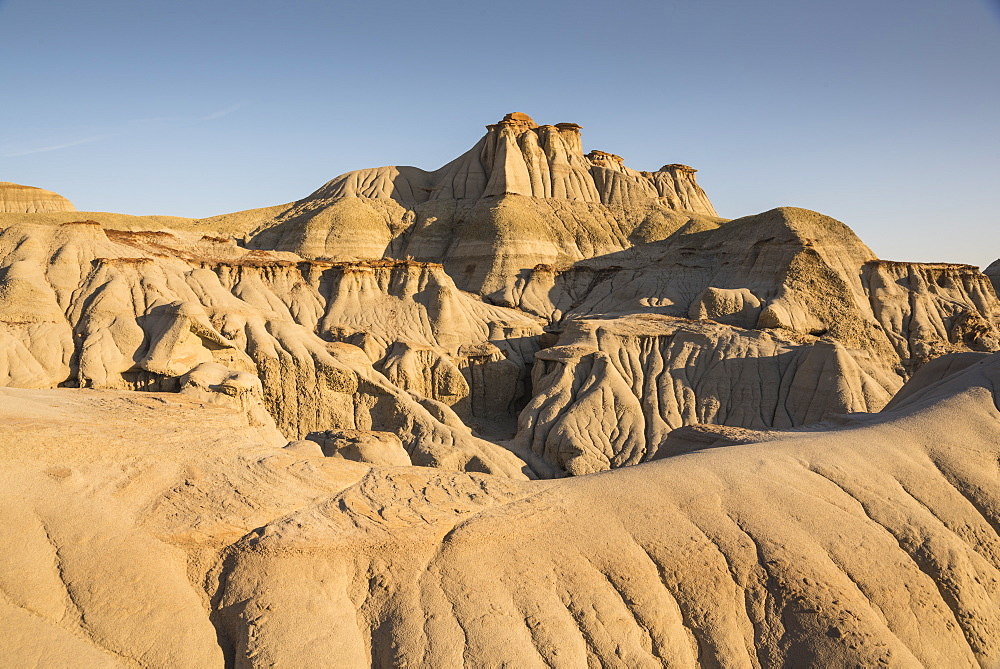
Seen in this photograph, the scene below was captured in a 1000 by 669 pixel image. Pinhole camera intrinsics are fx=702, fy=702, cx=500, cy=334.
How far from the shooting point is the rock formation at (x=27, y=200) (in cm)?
6197

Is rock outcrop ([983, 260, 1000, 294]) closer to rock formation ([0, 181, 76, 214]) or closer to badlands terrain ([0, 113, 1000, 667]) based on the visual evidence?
badlands terrain ([0, 113, 1000, 667])

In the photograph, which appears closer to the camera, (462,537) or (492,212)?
(462,537)

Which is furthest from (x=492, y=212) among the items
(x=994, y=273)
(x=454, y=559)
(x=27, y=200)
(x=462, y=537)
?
(x=454, y=559)

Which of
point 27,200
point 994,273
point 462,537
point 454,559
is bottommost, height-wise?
point 454,559

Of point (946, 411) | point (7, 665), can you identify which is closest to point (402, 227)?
point (946, 411)

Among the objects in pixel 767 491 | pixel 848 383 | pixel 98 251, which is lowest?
pixel 848 383

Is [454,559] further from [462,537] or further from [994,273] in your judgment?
[994,273]

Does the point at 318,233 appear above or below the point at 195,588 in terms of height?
above

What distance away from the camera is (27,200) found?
63031 mm

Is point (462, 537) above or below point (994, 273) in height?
below

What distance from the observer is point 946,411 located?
38.7 ft

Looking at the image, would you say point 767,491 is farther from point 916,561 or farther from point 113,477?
point 113,477

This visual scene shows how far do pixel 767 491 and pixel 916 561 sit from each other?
193 centimetres

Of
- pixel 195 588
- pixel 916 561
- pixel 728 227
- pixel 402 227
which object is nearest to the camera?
pixel 195 588
